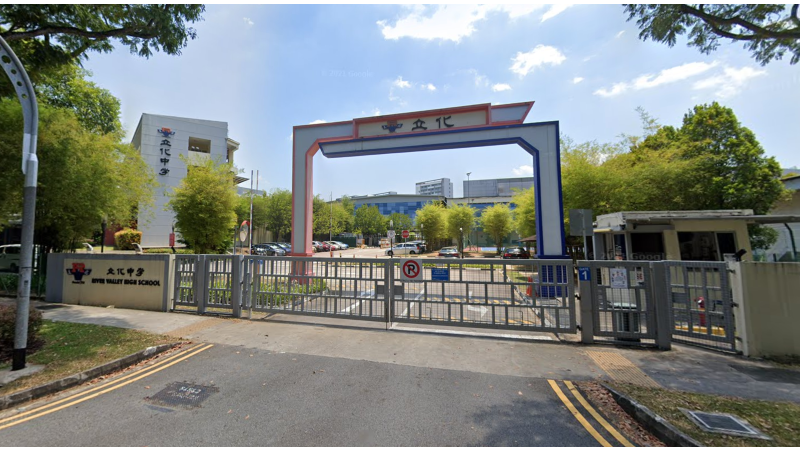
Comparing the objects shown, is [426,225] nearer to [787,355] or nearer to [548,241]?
[548,241]

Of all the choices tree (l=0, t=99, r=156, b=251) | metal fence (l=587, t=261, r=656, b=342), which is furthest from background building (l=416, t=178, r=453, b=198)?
metal fence (l=587, t=261, r=656, b=342)

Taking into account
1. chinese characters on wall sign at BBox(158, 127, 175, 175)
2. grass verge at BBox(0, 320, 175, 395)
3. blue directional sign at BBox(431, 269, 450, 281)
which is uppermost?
chinese characters on wall sign at BBox(158, 127, 175, 175)

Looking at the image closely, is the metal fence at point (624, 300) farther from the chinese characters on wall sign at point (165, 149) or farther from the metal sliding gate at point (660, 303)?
the chinese characters on wall sign at point (165, 149)

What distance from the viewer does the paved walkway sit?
4613mm

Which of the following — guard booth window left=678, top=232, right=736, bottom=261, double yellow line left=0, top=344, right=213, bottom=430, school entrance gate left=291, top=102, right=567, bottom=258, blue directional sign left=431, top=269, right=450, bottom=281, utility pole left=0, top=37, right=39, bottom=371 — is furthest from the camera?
school entrance gate left=291, top=102, right=567, bottom=258

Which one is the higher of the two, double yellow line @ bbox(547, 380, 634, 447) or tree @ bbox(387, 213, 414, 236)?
tree @ bbox(387, 213, 414, 236)

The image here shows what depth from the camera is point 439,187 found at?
146875 millimetres

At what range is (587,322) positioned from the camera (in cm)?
632

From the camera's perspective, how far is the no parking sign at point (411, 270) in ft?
23.8

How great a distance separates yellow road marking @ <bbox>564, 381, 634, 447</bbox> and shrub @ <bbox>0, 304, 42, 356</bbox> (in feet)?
29.4

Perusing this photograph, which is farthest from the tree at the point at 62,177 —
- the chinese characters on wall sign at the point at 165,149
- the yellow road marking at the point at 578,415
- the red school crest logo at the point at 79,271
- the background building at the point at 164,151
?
the chinese characters on wall sign at the point at 165,149

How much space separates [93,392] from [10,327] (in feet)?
9.75

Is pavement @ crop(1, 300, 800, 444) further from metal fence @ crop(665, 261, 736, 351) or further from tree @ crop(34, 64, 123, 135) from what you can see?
tree @ crop(34, 64, 123, 135)

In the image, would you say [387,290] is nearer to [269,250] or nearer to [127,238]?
[269,250]
